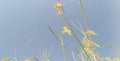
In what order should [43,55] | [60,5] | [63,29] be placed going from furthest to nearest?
[43,55]
[63,29]
[60,5]

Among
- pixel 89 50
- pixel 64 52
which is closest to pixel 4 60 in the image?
pixel 64 52

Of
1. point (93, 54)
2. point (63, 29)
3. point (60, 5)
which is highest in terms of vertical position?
point (60, 5)

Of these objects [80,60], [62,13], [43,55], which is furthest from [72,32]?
[43,55]

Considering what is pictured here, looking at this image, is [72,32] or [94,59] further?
[94,59]

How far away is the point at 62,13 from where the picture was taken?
989 millimetres

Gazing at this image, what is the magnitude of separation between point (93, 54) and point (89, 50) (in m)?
0.03

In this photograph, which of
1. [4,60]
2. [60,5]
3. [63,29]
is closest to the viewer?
[60,5]

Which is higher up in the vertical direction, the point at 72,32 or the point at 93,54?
the point at 72,32

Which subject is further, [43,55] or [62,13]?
[43,55]

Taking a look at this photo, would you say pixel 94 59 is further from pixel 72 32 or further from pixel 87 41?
pixel 72 32

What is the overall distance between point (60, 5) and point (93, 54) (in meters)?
0.33

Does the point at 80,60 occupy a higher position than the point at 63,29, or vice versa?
the point at 63,29

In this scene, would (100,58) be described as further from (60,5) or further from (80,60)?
(60,5)

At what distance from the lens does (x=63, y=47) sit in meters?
1.23
